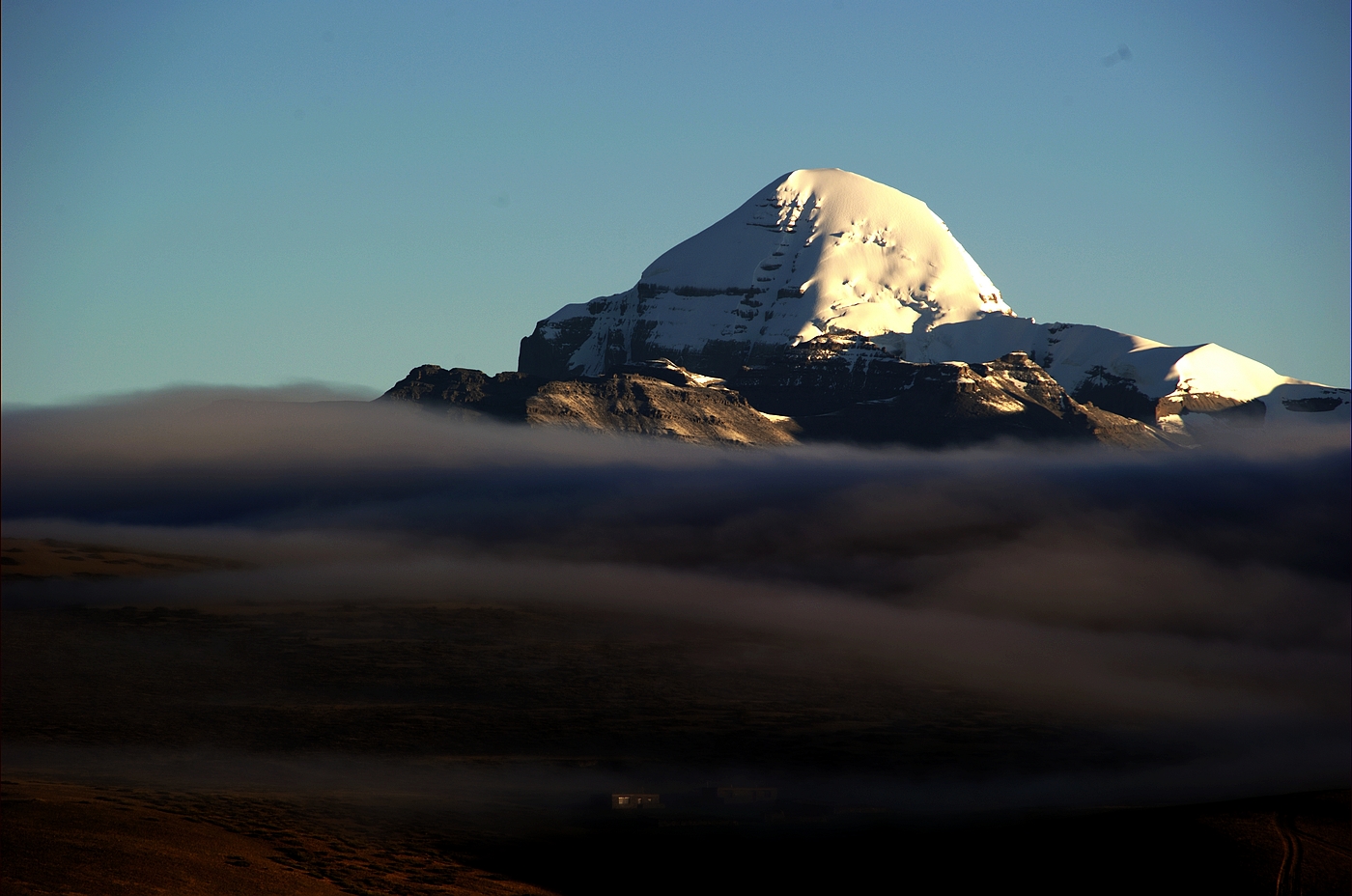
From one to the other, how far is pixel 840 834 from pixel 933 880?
30.5 m

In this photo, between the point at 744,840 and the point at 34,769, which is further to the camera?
the point at 34,769

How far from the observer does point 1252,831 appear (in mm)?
159125

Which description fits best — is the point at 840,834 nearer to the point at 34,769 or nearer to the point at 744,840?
the point at 744,840

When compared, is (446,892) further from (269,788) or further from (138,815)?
(269,788)

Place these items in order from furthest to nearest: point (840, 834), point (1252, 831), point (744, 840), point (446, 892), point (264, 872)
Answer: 1. point (840, 834)
2. point (744, 840)
3. point (1252, 831)
4. point (446, 892)
5. point (264, 872)

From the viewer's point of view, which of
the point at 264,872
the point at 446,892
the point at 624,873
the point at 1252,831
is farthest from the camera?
the point at 1252,831

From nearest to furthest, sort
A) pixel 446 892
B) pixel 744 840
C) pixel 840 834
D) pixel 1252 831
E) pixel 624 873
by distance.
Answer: pixel 446 892, pixel 624 873, pixel 1252 831, pixel 744 840, pixel 840 834

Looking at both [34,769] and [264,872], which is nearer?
[264,872]

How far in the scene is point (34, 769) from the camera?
7534 inches

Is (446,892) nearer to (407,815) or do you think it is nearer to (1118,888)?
(407,815)

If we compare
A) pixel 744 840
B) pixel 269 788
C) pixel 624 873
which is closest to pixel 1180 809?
pixel 744 840

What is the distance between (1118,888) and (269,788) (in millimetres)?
94161

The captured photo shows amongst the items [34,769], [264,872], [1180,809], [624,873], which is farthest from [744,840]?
[34,769]

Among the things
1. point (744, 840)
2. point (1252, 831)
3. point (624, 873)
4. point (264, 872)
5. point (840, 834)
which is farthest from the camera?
point (840, 834)
